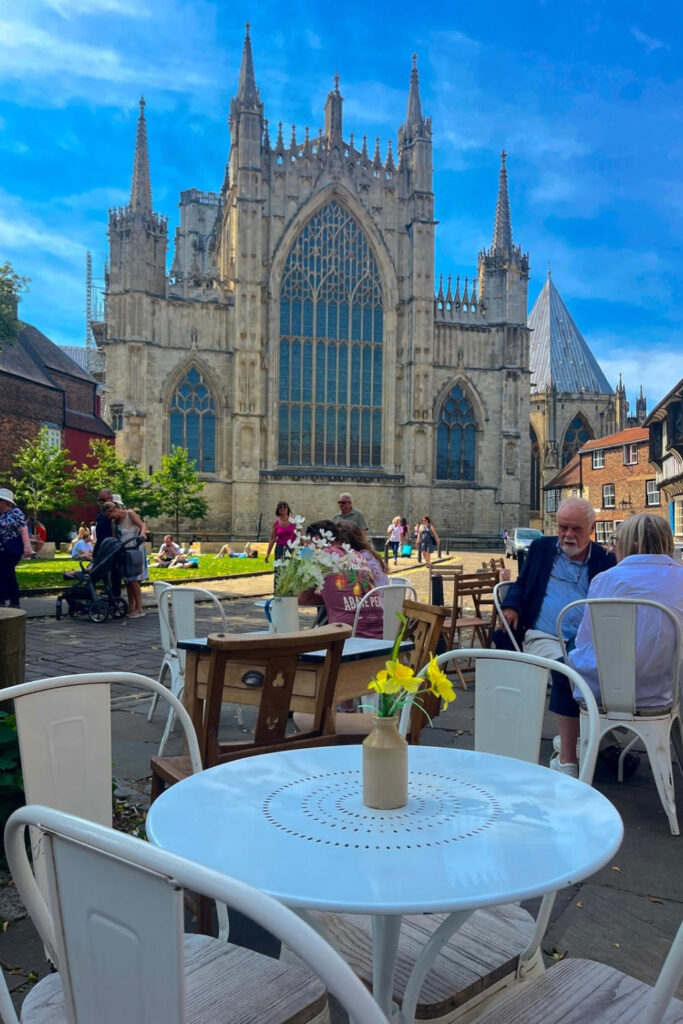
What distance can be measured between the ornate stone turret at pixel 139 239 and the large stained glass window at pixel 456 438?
44.1ft

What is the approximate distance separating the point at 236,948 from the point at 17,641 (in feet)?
6.74

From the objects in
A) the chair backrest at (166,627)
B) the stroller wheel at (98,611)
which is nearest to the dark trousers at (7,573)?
the stroller wheel at (98,611)

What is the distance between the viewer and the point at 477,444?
113 feet

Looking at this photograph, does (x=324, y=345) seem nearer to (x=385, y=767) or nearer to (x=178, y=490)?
(x=178, y=490)

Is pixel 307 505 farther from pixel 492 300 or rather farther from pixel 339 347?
pixel 492 300

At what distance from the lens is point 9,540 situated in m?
8.18

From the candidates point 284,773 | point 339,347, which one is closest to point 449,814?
point 284,773

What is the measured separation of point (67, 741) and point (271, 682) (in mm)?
905

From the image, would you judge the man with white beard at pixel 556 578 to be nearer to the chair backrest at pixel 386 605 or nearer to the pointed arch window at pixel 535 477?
the chair backrest at pixel 386 605

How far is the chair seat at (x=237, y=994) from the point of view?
57.5 inches

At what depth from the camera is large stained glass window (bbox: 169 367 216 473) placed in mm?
31531

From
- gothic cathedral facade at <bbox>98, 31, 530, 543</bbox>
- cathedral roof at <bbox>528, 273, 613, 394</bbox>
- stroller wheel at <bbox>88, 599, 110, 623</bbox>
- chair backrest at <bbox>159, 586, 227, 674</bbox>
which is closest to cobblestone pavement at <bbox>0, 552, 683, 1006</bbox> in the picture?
chair backrest at <bbox>159, 586, 227, 674</bbox>

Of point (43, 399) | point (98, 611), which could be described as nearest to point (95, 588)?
point (98, 611)

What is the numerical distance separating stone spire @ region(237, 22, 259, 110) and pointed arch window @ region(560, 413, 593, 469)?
25.8m
